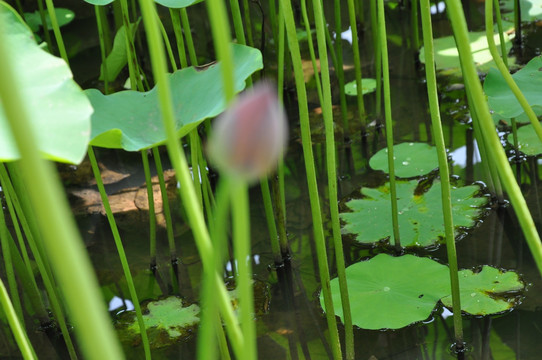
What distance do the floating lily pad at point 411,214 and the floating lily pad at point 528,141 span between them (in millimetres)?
231

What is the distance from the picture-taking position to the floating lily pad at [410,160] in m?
1.72

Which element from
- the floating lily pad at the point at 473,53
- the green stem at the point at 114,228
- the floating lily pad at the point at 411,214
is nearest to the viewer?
the green stem at the point at 114,228

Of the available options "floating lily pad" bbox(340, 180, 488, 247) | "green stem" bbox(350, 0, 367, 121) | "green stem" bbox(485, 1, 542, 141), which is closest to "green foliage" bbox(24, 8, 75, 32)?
"green stem" bbox(350, 0, 367, 121)

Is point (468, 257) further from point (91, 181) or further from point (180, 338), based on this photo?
point (91, 181)

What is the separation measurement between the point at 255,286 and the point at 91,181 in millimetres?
793

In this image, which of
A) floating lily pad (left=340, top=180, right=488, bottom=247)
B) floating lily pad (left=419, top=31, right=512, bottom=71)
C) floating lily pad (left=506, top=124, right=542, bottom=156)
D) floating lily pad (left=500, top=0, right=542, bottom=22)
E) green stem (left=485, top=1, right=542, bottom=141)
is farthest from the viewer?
floating lily pad (left=500, top=0, right=542, bottom=22)

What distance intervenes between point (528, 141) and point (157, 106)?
110 centimetres

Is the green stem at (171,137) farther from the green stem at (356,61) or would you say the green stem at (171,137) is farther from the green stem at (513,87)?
the green stem at (356,61)

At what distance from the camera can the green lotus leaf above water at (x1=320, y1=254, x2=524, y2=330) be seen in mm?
1216

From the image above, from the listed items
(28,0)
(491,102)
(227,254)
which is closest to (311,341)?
(227,254)

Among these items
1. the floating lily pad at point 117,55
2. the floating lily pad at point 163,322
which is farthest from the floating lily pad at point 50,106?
the floating lily pad at point 117,55

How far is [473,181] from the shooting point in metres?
1.63

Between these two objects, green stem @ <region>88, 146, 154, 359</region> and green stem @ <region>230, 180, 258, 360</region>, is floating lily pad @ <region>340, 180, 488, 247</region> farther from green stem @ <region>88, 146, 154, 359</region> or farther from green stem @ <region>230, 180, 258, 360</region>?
green stem @ <region>230, 180, 258, 360</region>

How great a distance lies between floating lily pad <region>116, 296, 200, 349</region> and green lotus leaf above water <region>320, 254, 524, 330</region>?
290mm
